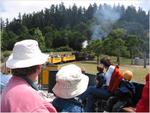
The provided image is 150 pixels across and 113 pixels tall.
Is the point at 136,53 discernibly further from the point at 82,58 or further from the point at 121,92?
the point at 121,92

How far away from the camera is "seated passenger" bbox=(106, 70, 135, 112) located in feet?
25.3

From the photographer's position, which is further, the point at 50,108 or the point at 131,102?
the point at 131,102

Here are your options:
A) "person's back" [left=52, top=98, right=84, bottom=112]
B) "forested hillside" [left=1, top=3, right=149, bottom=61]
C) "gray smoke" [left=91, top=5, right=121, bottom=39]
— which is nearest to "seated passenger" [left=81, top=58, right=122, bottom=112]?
"person's back" [left=52, top=98, right=84, bottom=112]

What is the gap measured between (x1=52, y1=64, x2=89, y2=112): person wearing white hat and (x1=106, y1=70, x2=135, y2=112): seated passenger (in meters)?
4.60

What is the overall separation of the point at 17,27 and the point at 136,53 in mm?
26011

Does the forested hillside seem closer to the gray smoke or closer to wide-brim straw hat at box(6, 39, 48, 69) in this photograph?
the gray smoke

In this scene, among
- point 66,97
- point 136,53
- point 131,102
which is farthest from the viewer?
point 136,53

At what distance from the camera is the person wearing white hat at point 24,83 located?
98.7 inches

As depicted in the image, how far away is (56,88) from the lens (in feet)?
10.4

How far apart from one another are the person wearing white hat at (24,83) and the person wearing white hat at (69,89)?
0.32 metres

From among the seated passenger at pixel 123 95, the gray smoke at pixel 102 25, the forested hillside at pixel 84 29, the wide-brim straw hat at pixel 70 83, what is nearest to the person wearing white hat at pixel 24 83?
the wide-brim straw hat at pixel 70 83

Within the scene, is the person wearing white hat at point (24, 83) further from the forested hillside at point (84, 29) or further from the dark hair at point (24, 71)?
the forested hillside at point (84, 29)

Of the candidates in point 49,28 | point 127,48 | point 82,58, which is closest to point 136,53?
point 127,48

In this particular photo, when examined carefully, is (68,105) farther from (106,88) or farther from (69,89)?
(106,88)
